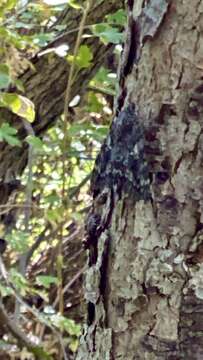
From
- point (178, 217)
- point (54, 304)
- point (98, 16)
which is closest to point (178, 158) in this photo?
point (178, 217)

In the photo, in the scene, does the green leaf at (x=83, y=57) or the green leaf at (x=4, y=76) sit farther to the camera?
the green leaf at (x=83, y=57)

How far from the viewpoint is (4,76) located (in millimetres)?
1886

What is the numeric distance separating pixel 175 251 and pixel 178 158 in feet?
0.31

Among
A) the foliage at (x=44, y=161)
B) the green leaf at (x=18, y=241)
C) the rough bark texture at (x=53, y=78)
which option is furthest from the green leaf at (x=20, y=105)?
the green leaf at (x=18, y=241)

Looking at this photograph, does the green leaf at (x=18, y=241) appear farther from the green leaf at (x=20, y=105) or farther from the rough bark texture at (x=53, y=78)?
the green leaf at (x=20, y=105)

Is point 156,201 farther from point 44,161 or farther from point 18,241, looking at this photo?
point 44,161

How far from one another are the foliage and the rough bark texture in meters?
0.04

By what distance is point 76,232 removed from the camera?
3479 millimetres

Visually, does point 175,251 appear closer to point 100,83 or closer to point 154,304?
point 154,304

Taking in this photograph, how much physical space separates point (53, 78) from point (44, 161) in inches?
26.4

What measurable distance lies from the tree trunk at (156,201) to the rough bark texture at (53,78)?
1.63 meters

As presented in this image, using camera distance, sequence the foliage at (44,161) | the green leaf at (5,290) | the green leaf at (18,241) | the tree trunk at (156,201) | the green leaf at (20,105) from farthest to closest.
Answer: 1. the green leaf at (18,241)
2. the green leaf at (5,290)
3. the foliage at (44,161)
4. the green leaf at (20,105)
5. the tree trunk at (156,201)

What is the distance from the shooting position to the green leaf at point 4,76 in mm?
1874

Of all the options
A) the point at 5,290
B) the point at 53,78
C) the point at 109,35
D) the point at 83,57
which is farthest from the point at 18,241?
the point at 109,35
